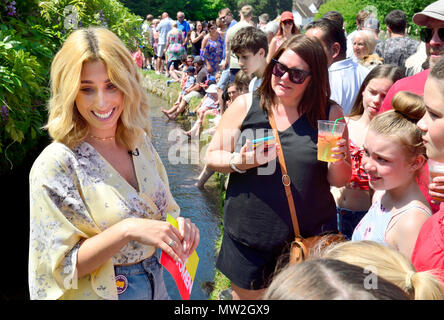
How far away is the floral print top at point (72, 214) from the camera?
159 centimetres

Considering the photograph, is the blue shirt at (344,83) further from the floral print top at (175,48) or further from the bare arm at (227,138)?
the floral print top at (175,48)

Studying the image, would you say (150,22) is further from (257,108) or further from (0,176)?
(257,108)

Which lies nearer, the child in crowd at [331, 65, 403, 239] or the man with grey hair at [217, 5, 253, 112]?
the child in crowd at [331, 65, 403, 239]

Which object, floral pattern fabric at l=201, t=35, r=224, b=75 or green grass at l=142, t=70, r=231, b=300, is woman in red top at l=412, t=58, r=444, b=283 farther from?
floral pattern fabric at l=201, t=35, r=224, b=75

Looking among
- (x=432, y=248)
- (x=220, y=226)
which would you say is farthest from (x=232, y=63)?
(x=432, y=248)

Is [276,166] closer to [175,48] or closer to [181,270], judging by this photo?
[181,270]

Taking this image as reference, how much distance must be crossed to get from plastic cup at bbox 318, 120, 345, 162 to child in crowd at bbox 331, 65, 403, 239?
21.6 inches

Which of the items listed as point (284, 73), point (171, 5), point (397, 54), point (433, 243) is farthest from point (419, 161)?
point (171, 5)

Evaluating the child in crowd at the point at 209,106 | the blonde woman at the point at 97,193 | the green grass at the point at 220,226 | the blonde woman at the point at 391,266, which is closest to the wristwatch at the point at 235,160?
the blonde woman at the point at 97,193

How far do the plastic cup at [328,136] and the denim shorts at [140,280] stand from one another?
1041mm

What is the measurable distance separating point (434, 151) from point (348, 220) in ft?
4.30

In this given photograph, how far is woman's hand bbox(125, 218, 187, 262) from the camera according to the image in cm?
160

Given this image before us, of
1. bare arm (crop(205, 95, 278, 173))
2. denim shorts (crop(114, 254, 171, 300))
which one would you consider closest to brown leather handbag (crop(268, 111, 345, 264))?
bare arm (crop(205, 95, 278, 173))

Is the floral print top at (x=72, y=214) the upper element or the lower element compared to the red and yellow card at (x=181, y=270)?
upper
